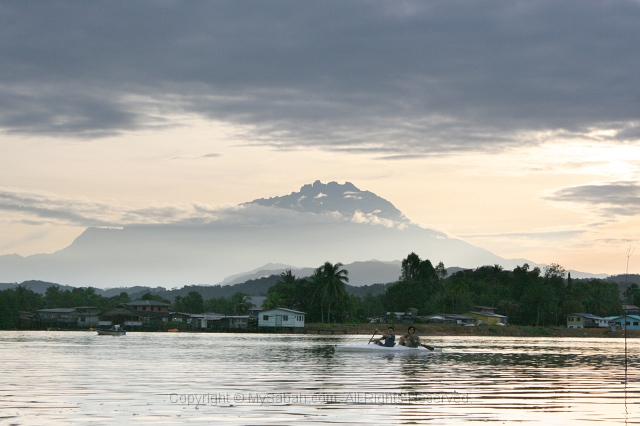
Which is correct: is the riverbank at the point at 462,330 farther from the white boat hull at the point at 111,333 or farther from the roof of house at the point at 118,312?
the roof of house at the point at 118,312

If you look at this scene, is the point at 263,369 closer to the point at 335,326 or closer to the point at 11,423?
the point at 11,423

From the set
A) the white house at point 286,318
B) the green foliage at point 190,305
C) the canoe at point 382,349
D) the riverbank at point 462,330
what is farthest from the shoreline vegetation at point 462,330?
the green foliage at point 190,305

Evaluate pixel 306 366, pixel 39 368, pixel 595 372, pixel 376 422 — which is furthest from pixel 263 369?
pixel 376 422

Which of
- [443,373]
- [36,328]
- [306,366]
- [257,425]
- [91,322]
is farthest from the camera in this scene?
[91,322]

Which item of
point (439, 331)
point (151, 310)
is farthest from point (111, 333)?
point (439, 331)

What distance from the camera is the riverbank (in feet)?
378

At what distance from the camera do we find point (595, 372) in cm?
3222

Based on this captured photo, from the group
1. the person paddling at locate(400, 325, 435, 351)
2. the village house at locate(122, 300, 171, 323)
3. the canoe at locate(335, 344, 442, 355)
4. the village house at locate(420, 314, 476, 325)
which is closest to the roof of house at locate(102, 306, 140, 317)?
the village house at locate(122, 300, 171, 323)

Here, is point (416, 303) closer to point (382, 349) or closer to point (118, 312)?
point (118, 312)

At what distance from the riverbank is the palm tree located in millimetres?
5478

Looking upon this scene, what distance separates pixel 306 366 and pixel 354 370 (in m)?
3.48

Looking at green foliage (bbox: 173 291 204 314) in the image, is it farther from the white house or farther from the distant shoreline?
the white house

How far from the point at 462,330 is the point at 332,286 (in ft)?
73.4

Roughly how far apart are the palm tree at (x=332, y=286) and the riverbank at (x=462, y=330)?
5.48 metres
